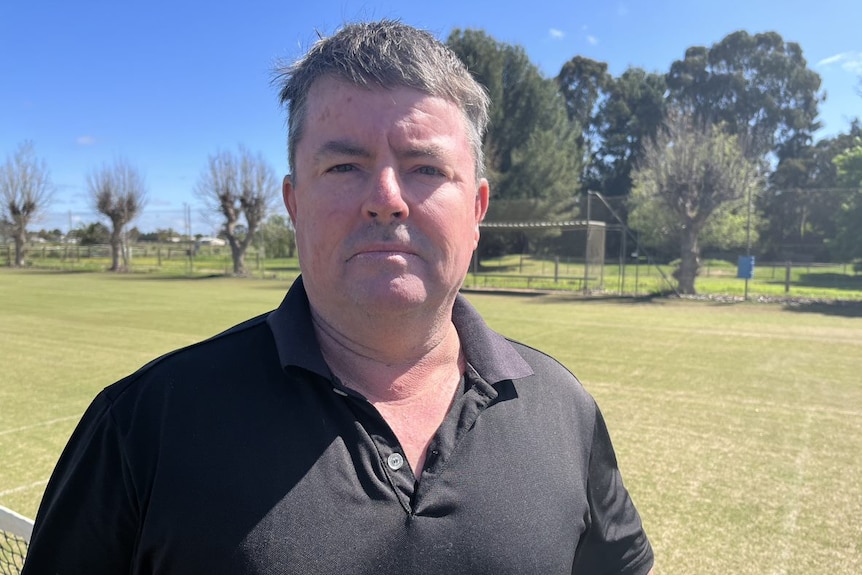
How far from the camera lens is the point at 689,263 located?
2044 centimetres

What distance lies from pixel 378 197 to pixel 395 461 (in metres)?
0.58

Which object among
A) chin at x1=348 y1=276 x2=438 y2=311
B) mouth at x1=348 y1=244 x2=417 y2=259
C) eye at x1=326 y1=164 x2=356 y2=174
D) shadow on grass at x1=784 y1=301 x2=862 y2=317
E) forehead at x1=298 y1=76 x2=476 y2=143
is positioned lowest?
shadow on grass at x1=784 y1=301 x2=862 y2=317

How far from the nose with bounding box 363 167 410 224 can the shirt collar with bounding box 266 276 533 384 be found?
13.2 inches

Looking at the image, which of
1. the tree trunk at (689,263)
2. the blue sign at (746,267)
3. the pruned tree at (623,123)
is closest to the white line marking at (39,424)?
the blue sign at (746,267)

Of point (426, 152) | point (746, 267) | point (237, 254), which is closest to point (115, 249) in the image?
point (237, 254)

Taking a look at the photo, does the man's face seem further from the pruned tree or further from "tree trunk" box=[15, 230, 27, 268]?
the pruned tree

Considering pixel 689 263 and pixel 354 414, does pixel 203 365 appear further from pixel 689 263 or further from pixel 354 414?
pixel 689 263

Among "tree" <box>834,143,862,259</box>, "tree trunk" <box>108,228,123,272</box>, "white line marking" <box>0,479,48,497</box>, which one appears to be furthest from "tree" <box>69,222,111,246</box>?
"white line marking" <box>0,479,48,497</box>

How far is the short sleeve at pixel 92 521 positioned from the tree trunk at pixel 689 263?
20851mm

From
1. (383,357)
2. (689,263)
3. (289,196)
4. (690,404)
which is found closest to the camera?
(383,357)

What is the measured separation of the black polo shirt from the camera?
1.27 meters

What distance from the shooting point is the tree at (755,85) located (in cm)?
6300

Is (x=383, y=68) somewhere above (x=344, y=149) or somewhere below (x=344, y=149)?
above

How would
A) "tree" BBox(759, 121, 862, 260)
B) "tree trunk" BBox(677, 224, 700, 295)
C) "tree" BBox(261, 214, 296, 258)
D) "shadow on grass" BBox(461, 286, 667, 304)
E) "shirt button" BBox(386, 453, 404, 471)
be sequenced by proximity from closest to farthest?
"shirt button" BBox(386, 453, 404, 471), "shadow on grass" BBox(461, 286, 667, 304), "tree trunk" BBox(677, 224, 700, 295), "tree" BBox(759, 121, 862, 260), "tree" BBox(261, 214, 296, 258)
